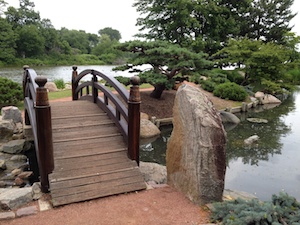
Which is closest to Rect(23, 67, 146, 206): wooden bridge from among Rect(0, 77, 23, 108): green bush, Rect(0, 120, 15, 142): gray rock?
Rect(0, 120, 15, 142): gray rock

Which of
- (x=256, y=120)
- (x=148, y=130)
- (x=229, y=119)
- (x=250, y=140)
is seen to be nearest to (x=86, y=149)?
(x=148, y=130)

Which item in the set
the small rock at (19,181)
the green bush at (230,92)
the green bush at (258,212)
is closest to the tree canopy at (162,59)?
the green bush at (230,92)

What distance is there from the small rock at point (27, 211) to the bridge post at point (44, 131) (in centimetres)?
38

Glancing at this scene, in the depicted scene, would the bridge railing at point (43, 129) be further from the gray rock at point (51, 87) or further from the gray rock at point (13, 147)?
the gray rock at point (51, 87)

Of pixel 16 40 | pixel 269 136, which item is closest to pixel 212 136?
pixel 269 136

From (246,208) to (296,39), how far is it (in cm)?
1697

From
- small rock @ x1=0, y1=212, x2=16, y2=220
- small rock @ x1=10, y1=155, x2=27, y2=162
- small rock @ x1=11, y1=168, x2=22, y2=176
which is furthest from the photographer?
small rock @ x1=10, y1=155, x2=27, y2=162

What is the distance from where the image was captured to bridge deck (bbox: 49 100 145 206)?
2945 mm

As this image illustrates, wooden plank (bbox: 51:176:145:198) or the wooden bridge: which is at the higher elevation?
the wooden bridge

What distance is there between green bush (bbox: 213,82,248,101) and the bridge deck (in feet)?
31.9

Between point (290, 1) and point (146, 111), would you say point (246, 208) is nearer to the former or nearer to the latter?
point (146, 111)

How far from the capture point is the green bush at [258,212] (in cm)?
212

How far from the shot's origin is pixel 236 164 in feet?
19.5

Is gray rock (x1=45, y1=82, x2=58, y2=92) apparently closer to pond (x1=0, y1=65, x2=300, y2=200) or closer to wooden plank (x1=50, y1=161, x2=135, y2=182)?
pond (x1=0, y1=65, x2=300, y2=200)
